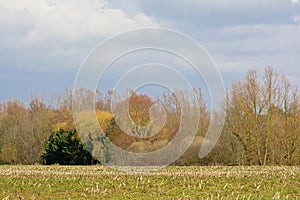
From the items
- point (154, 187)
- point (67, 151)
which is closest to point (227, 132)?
point (67, 151)

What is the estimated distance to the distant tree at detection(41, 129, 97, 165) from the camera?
55719 millimetres

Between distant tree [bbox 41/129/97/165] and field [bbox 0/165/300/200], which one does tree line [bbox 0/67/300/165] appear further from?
field [bbox 0/165/300/200]

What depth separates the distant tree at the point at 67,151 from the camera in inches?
2194

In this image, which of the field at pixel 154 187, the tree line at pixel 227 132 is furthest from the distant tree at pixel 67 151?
the field at pixel 154 187

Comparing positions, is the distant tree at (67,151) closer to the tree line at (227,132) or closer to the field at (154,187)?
the tree line at (227,132)

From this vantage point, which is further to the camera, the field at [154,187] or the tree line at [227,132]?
the tree line at [227,132]

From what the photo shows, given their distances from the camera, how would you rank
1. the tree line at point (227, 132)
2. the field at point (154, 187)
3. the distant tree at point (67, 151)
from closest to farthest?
the field at point (154, 187)
the tree line at point (227, 132)
the distant tree at point (67, 151)

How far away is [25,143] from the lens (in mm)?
64500

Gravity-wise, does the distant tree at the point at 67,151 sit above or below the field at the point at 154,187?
above

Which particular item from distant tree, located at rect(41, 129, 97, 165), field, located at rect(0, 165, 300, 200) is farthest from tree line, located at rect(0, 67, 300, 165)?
field, located at rect(0, 165, 300, 200)

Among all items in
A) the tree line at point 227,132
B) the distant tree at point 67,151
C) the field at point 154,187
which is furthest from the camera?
the distant tree at point 67,151

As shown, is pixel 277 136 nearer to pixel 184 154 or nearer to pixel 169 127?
pixel 184 154

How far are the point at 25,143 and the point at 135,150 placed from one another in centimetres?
2648

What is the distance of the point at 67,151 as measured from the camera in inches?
2213
